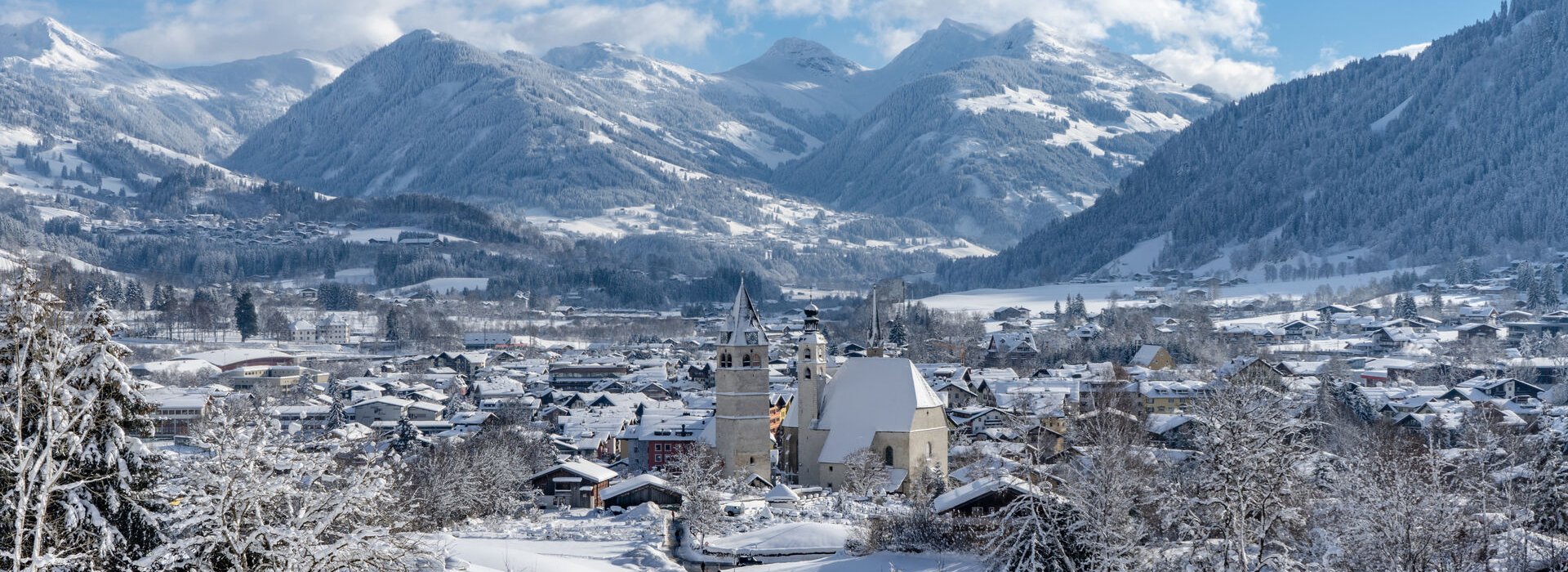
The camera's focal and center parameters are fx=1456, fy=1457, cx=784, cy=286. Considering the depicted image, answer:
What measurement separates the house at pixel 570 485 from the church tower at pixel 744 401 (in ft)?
18.2

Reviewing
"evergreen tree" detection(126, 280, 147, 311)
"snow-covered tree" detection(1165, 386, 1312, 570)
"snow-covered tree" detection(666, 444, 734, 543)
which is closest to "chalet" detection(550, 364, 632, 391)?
"snow-covered tree" detection(666, 444, 734, 543)

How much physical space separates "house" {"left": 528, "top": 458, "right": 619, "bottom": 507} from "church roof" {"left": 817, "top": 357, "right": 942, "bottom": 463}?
31.5 ft

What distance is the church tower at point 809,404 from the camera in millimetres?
63344

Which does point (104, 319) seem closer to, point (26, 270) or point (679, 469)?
point (26, 270)

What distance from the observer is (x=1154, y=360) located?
394 feet

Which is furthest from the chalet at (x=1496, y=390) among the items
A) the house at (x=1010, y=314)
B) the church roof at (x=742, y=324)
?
the house at (x=1010, y=314)

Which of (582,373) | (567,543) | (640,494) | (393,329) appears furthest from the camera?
(393,329)

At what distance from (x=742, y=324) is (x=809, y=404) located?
4.81 metres

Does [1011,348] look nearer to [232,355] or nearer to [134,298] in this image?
[232,355]

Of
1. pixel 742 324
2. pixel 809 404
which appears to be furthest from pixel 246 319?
pixel 809 404

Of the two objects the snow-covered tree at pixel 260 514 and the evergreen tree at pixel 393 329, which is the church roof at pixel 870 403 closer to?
the snow-covered tree at pixel 260 514

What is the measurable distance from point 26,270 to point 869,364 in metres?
47.7

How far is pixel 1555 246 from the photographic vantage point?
197 m

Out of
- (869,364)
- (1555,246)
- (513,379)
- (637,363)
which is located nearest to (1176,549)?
(869,364)
